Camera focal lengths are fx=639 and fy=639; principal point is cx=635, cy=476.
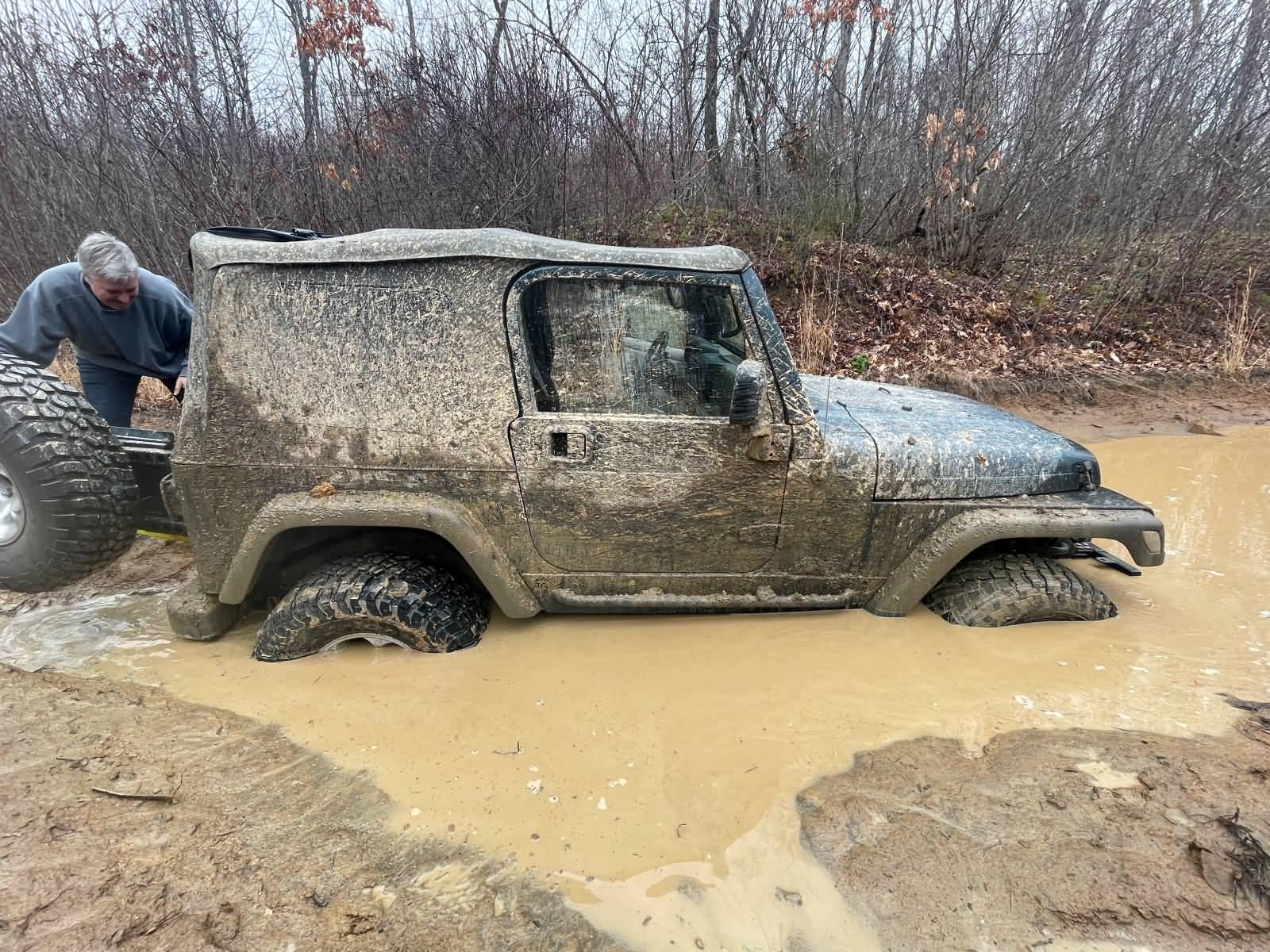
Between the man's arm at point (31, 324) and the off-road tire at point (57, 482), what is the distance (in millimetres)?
809

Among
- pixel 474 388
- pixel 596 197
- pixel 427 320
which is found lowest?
pixel 474 388

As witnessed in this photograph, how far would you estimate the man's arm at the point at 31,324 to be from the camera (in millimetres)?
3100

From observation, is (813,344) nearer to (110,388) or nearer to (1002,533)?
(1002,533)

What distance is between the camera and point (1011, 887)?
64.9 inches

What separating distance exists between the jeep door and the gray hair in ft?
7.19

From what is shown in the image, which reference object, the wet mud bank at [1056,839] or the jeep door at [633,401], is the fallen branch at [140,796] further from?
the wet mud bank at [1056,839]

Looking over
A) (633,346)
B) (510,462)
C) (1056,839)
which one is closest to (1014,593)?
(1056,839)

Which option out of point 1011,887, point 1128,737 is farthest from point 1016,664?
point 1011,887

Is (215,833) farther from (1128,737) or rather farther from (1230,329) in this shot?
(1230,329)

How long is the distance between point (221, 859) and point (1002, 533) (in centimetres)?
280

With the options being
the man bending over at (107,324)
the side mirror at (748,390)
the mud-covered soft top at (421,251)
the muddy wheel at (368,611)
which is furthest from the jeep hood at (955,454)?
the man bending over at (107,324)

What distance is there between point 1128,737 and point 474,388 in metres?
2.57

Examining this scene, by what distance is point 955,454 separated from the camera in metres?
2.55

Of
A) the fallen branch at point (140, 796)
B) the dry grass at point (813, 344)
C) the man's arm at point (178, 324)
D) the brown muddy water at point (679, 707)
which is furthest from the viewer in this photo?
the dry grass at point (813, 344)
